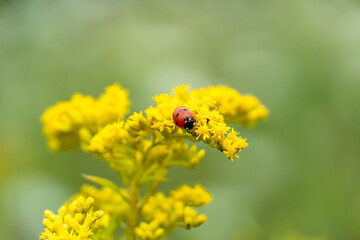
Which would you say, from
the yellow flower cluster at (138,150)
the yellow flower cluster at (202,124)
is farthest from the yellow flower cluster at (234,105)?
the yellow flower cluster at (138,150)

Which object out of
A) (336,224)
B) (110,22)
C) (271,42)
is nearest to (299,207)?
(336,224)

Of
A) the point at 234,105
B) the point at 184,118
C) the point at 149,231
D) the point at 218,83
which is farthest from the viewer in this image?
the point at 218,83

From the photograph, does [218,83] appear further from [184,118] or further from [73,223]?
[73,223]

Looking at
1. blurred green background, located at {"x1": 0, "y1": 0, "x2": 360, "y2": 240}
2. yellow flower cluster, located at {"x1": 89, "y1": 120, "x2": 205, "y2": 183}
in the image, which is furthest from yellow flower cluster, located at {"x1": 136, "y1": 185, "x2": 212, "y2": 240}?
blurred green background, located at {"x1": 0, "y1": 0, "x2": 360, "y2": 240}

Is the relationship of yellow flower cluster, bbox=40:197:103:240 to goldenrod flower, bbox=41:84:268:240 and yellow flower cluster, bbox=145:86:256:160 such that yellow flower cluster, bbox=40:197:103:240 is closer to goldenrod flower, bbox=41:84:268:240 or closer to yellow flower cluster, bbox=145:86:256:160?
Answer: goldenrod flower, bbox=41:84:268:240

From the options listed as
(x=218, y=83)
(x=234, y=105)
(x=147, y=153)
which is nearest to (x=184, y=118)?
(x=147, y=153)

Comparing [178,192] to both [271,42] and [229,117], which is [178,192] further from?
[271,42]

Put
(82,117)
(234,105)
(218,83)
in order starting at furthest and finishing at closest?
(218,83)
(82,117)
(234,105)
